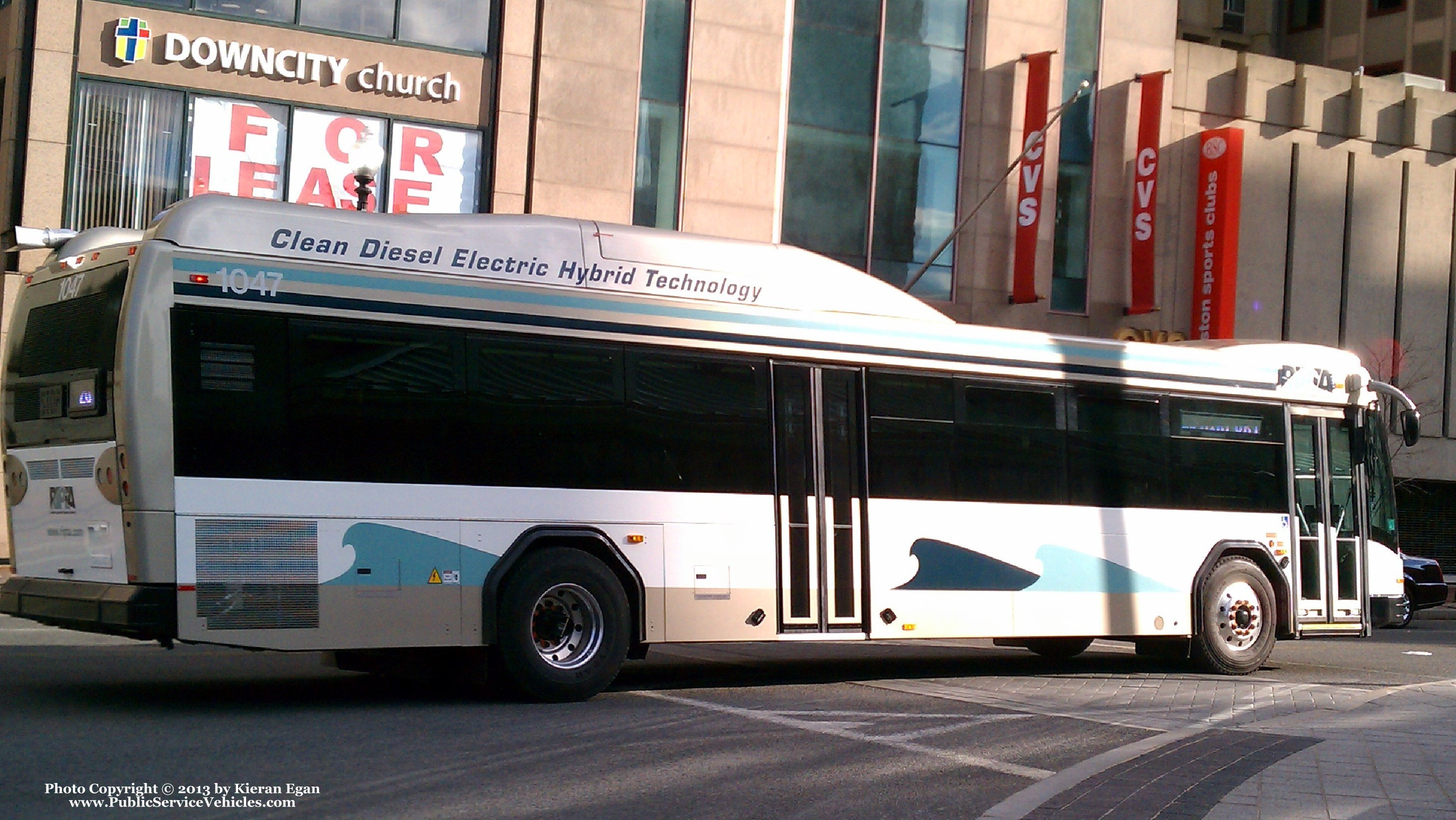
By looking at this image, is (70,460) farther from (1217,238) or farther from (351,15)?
(1217,238)

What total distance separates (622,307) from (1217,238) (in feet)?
82.7

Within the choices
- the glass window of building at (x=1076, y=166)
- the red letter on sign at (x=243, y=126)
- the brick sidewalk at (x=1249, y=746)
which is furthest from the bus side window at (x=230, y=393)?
the glass window of building at (x=1076, y=166)

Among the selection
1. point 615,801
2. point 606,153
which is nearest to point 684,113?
point 606,153

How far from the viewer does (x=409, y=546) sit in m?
10.7

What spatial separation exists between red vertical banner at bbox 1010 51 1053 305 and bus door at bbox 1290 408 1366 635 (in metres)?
15.8

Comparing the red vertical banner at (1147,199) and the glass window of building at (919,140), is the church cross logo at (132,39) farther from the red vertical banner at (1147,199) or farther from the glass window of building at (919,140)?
the red vertical banner at (1147,199)

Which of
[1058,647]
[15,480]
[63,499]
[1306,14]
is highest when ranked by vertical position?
[1306,14]

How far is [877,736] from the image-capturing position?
32.9ft

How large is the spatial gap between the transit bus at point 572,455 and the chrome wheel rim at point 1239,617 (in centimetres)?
3

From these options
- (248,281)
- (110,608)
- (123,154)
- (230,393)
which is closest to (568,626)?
(230,393)

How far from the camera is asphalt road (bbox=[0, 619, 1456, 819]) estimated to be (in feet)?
24.6

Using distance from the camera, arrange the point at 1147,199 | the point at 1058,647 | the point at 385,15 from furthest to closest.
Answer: the point at 1147,199, the point at 385,15, the point at 1058,647

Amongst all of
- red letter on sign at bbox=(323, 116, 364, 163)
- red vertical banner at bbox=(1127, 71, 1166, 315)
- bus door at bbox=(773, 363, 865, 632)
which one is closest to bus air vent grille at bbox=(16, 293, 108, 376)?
bus door at bbox=(773, 363, 865, 632)

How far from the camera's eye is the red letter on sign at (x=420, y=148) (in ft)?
86.8
